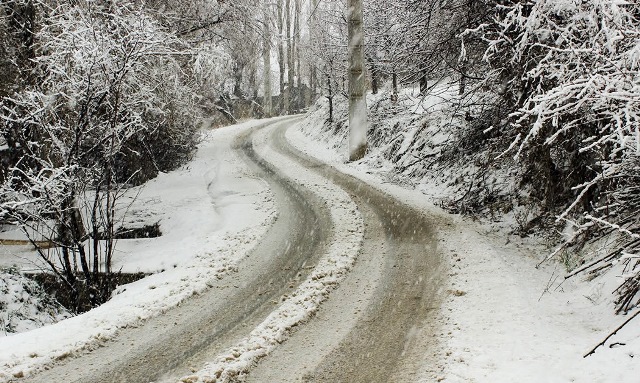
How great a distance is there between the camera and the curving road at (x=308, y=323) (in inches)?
169

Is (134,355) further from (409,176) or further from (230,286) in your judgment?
(409,176)

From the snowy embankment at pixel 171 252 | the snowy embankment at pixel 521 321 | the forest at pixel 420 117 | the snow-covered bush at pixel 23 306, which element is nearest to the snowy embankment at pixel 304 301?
the snowy embankment at pixel 171 252

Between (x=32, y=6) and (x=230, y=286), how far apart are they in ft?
26.7

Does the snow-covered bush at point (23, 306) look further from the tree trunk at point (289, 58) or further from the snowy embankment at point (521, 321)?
the tree trunk at point (289, 58)

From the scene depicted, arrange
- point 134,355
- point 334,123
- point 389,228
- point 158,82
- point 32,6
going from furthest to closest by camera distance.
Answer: point 334,123 → point 158,82 → point 32,6 → point 389,228 → point 134,355

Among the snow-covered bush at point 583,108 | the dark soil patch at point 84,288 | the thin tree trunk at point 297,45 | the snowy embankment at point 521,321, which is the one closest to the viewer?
the snowy embankment at point 521,321

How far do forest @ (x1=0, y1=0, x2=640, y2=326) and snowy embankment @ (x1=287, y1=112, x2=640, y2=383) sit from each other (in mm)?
337

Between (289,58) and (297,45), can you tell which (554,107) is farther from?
(289,58)

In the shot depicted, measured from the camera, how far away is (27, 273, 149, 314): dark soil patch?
7.39m

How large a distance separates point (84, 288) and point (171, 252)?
179cm

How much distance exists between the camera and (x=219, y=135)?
26.4 metres

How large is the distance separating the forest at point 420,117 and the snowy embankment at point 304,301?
107 inches

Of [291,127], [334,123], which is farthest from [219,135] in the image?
[334,123]

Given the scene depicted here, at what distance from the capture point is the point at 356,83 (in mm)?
16156
